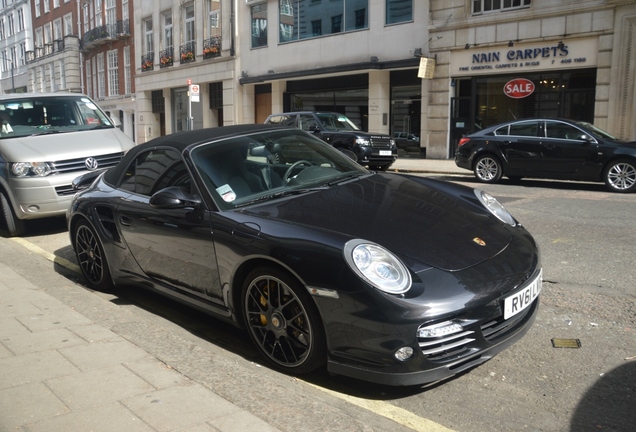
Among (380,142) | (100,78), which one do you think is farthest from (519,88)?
(100,78)

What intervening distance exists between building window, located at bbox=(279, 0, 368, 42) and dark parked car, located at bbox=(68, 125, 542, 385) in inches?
816

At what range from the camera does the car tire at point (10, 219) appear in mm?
7958

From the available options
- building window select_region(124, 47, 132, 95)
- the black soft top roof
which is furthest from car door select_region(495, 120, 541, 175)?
building window select_region(124, 47, 132, 95)

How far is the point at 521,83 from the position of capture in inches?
770

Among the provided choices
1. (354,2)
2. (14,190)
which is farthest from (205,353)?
(354,2)

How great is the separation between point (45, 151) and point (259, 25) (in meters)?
23.6

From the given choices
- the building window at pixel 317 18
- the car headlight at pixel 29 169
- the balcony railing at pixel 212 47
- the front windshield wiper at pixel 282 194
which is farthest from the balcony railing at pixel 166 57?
the front windshield wiper at pixel 282 194

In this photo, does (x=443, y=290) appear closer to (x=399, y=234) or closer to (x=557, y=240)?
(x=399, y=234)

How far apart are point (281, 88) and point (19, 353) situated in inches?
1023

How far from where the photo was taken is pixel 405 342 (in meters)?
2.98

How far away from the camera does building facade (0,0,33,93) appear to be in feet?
194

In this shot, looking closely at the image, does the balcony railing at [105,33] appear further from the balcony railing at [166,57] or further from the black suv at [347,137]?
the black suv at [347,137]

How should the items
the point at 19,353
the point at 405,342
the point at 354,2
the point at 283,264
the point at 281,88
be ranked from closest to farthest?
the point at 405,342, the point at 283,264, the point at 19,353, the point at 354,2, the point at 281,88

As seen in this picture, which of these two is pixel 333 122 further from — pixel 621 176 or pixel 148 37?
pixel 148 37
